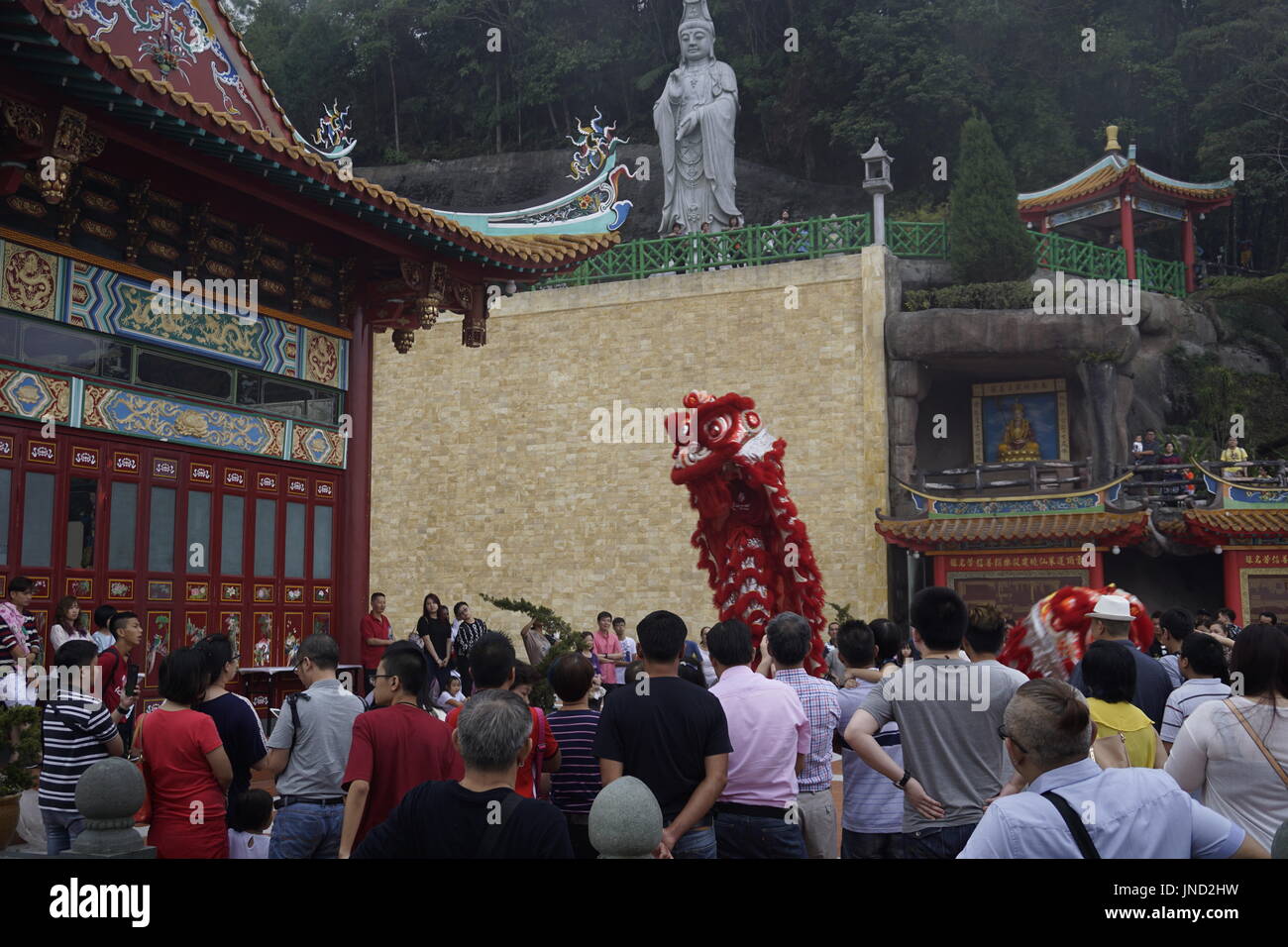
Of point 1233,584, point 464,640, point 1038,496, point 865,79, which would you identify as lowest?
point 464,640

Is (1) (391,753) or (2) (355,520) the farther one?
(2) (355,520)

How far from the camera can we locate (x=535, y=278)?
1143 cm

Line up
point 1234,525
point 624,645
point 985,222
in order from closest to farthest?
point 624,645
point 1234,525
point 985,222

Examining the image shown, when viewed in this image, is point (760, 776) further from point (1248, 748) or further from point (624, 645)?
point (624, 645)

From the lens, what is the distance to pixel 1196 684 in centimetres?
470

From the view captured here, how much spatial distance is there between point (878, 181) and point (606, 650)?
942 centimetres

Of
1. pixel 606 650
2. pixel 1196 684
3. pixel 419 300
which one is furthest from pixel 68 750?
pixel 606 650

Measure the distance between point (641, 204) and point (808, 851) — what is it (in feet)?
87.0

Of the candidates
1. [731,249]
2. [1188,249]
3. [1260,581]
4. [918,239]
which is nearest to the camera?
[1260,581]

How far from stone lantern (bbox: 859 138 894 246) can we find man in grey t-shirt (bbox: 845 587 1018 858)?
16212 millimetres

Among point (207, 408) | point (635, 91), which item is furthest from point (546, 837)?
point (635, 91)

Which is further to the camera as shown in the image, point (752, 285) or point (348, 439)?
point (752, 285)

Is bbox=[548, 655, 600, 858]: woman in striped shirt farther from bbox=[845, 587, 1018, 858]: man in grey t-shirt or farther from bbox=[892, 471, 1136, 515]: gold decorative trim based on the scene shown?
bbox=[892, 471, 1136, 515]: gold decorative trim

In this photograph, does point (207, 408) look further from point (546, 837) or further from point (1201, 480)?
point (1201, 480)
